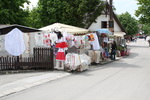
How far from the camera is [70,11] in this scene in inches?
1239

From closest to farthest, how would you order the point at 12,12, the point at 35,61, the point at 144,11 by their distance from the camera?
the point at 35,61, the point at 12,12, the point at 144,11

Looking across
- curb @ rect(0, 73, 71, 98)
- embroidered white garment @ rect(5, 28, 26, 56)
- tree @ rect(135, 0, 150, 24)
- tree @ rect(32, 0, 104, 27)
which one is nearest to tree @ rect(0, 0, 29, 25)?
tree @ rect(32, 0, 104, 27)

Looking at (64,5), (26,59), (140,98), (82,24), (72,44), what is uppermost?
(64,5)

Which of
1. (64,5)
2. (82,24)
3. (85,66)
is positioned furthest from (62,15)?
(85,66)

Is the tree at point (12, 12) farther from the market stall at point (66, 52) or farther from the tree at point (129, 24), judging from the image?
the tree at point (129, 24)

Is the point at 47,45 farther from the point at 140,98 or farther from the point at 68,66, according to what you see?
the point at 140,98

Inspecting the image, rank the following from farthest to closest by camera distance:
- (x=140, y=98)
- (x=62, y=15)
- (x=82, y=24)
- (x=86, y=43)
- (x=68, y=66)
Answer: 1. (x=62, y=15)
2. (x=82, y=24)
3. (x=86, y=43)
4. (x=68, y=66)
5. (x=140, y=98)

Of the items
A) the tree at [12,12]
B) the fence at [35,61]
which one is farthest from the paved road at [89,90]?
the tree at [12,12]

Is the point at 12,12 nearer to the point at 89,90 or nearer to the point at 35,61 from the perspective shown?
the point at 35,61

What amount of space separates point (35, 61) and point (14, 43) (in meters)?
1.52

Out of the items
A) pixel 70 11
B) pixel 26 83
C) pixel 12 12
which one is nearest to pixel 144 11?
pixel 70 11

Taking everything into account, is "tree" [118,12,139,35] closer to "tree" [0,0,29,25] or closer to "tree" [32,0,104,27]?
"tree" [32,0,104,27]

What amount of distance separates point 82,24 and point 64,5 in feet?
15.2

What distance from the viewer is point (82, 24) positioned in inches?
1281
